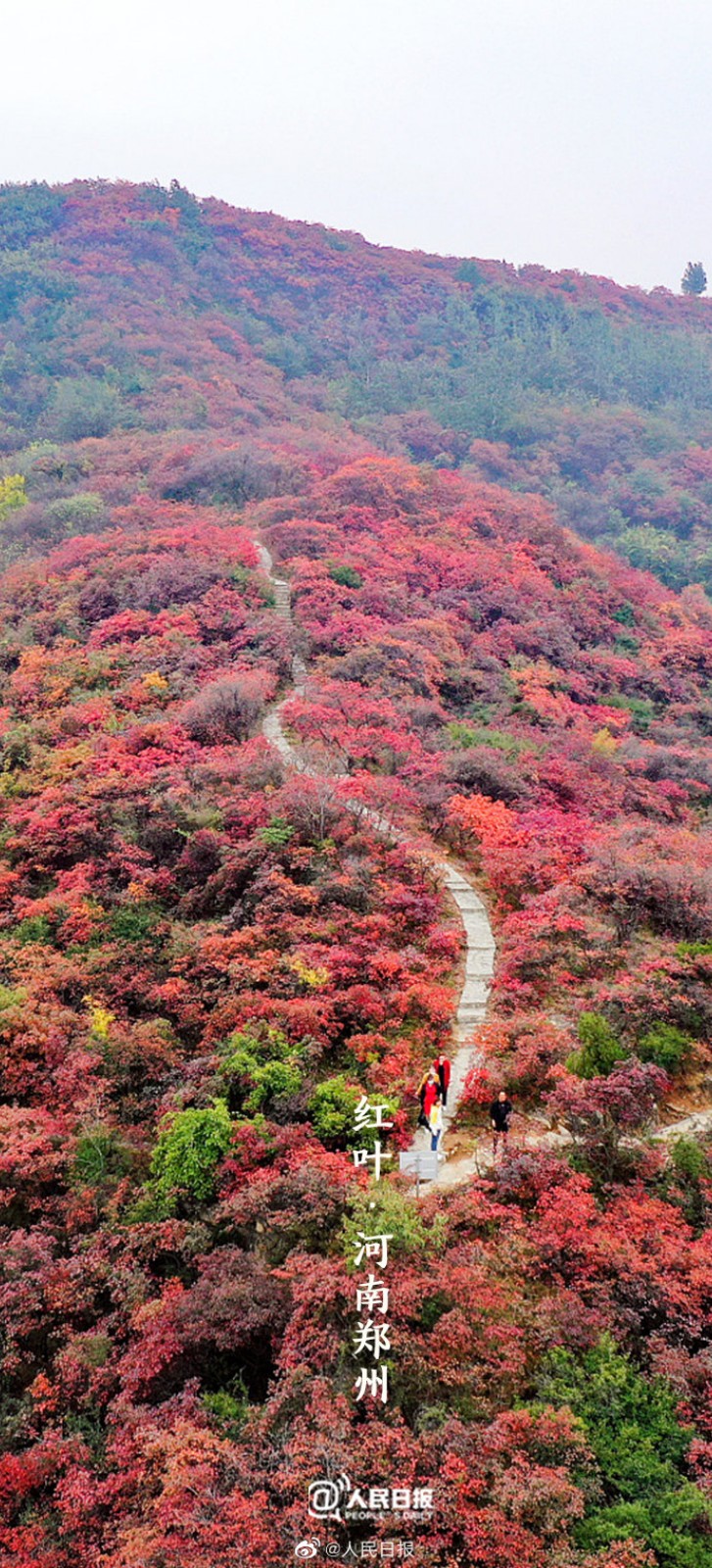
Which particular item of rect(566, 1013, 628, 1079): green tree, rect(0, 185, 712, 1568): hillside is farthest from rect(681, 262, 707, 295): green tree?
rect(566, 1013, 628, 1079): green tree

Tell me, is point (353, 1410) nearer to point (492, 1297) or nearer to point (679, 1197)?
point (492, 1297)

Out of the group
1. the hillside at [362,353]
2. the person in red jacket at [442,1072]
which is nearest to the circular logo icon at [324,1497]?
the person in red jacket at [442,1072]

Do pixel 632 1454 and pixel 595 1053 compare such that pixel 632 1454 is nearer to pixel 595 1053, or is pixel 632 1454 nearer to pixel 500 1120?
pixel 500 1120

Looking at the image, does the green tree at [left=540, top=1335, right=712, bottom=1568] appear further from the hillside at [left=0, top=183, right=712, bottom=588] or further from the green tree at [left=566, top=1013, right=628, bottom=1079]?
the hillside at [left=0, top=183, right=712, bottom=588]

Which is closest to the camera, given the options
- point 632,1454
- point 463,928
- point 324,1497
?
point 324,1497

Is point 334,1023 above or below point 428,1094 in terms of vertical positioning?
below

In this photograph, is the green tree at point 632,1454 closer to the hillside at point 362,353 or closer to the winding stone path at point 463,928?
the winding stone path at point 463,928

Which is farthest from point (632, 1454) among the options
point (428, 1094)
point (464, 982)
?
point (464, 982)
